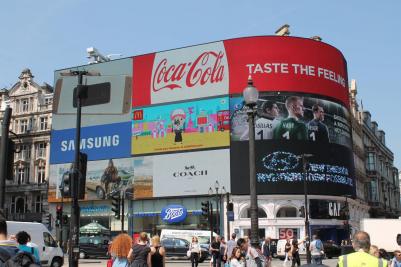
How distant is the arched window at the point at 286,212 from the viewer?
2217 inches

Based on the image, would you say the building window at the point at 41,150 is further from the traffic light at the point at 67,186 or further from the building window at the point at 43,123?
the traffic light at the point at 67,186

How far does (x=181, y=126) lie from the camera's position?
58812 millimetres

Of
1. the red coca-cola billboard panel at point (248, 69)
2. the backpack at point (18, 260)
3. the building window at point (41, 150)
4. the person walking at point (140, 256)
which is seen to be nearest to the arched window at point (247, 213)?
the red coca-cola billboard panel at point (248, 69)

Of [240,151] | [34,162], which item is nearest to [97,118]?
[34,162]

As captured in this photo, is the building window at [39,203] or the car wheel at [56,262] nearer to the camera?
the car wheel at [56,262]

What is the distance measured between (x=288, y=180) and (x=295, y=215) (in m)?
4.60

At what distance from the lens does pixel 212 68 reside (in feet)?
192

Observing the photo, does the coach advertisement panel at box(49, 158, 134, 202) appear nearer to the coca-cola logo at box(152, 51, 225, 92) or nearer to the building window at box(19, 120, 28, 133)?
the coca-cola logo at box(152, 51, 225, 92)

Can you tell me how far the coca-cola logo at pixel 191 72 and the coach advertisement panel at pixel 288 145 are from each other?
3998mm

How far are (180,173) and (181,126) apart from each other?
5.02m

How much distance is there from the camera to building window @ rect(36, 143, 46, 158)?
239 feet

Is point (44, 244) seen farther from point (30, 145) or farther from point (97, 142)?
point (30, 145)

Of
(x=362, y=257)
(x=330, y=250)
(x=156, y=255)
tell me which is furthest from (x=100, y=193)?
(x=362, y=257)

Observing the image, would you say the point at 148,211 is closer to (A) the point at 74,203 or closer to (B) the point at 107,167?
(B) the point at 107,167
